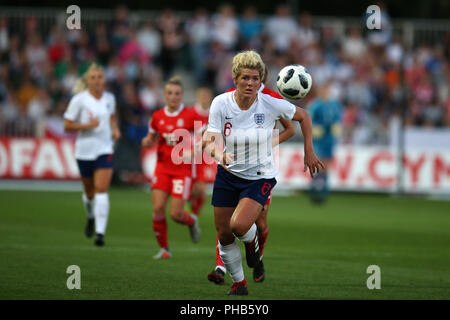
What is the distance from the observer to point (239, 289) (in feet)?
27.8

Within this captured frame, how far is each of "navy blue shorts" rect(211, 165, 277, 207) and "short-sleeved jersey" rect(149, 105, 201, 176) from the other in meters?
3.19

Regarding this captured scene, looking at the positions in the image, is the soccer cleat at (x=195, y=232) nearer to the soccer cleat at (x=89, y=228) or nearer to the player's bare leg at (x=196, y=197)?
the soccer cleat at (x=89, y=228)

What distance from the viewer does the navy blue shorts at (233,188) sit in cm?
848

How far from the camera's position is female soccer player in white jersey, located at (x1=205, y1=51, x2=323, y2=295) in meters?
8.38

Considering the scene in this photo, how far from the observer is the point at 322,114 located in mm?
20312

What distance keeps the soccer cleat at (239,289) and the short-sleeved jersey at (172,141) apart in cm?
350

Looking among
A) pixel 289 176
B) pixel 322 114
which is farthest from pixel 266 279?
pixel 289 176

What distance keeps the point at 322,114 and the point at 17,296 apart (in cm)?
1326

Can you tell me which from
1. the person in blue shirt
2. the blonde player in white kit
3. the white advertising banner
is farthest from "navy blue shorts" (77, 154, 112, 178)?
the white advertising banner

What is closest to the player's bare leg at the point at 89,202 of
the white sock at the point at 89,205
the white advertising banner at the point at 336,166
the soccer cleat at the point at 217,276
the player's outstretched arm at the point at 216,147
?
the white sock at the point at 89,205

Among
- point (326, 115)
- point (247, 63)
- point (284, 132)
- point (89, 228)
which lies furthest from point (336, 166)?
point (247, 63)

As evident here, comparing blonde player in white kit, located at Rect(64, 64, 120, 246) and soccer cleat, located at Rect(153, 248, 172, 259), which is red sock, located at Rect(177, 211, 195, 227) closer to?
soccer cleat, located at Rect(153, 248, 172, 259)

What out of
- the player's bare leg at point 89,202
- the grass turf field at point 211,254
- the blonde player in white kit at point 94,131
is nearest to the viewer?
the grass turf field at point 211,254
